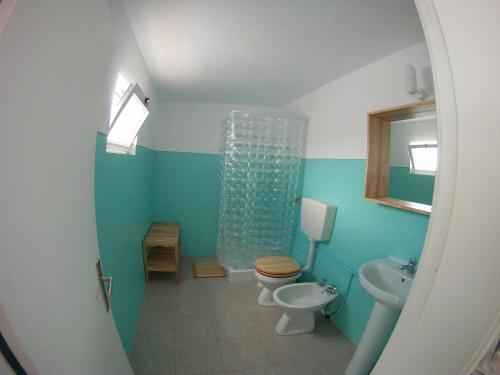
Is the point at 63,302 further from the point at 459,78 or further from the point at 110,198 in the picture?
the point at 459,78

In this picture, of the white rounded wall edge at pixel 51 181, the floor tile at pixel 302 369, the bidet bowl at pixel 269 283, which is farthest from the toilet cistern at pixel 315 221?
the white rounded wall edge at pixel 51 181

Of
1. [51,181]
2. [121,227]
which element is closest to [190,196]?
[121,227]

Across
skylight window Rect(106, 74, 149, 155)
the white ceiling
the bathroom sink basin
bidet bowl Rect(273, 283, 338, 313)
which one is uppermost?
the white ceiling

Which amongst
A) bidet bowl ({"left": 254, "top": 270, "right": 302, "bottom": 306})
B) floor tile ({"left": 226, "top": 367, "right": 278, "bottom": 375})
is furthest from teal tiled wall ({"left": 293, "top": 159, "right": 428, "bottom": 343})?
floor tile ({"left": 226, "top": 367, "right": 278, "bottom": 375})

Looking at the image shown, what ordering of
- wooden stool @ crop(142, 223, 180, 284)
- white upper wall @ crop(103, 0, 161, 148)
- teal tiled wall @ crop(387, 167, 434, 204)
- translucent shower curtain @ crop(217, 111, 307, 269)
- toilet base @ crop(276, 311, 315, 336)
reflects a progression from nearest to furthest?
white upper wall @ crop(103, 0, 161, 148)
teal tiled wall @ crop(387, 167, 434, 204)
toilet base @ crop(276, 311, 315, 336)
wooden stool @ crop(142, 223, 180, 284)
translucent shower curtain @ crop(217, 111, 307, 269)

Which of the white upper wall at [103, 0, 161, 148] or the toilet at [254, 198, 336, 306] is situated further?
the toilet at [254, 198, 336, 306]

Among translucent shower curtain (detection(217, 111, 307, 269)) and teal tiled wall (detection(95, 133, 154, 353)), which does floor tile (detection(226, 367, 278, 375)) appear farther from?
translucent shower curtain (detection(217, 111, 307, 269))

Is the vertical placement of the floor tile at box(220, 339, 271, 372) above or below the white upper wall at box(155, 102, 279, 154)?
below

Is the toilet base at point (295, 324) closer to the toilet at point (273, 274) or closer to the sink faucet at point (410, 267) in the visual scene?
the toilet at point (273, 274)

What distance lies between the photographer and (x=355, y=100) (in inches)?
70.6

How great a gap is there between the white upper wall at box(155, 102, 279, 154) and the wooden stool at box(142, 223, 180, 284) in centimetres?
115

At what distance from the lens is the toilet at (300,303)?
1715 mm

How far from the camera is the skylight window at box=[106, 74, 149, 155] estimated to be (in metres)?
1.18

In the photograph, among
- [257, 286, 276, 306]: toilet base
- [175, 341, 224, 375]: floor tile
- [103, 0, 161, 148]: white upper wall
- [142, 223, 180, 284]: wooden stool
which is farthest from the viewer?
[142, 223, 180, 284]: wooden stool
